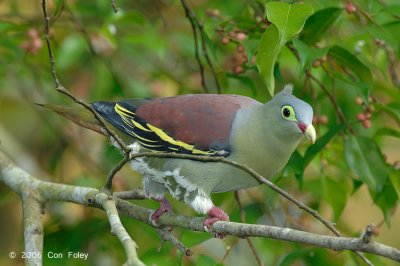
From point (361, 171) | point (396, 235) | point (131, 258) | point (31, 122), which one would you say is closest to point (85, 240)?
point (361, 171)

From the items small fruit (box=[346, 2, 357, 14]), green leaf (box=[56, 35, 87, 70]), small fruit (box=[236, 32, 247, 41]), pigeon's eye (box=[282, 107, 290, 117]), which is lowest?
green leaf (box=[56, 35, 87, 70])

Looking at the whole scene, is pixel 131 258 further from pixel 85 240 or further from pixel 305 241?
pixel 85 240

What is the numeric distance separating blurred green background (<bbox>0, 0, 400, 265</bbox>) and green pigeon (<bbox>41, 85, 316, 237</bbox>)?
0.20 metres

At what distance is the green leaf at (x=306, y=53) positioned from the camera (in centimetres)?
313

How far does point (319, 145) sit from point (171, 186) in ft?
2.21

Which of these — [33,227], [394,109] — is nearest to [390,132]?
[394,109]

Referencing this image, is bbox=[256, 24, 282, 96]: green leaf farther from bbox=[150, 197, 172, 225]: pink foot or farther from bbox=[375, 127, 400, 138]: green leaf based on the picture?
bbox=[375, 127, 400, 138]: green leaf

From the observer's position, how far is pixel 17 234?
239 inches

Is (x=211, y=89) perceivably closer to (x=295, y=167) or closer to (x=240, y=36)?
(x=240, y=36)

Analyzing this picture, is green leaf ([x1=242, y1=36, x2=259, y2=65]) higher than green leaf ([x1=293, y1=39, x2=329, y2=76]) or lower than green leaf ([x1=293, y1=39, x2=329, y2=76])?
lower

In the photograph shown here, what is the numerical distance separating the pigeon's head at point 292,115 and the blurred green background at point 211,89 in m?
0.20

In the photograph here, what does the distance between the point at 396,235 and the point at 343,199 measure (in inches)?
150

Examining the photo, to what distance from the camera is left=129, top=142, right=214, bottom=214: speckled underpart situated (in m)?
3.26

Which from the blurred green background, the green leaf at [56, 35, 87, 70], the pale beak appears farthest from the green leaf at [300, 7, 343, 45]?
the green leaf at [56, 35, 87, 70]
